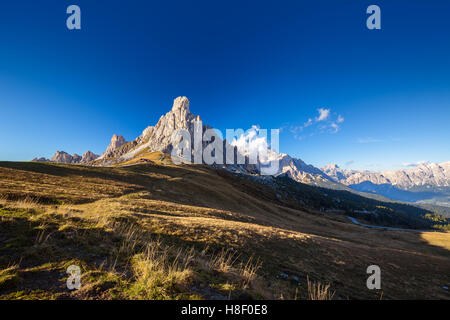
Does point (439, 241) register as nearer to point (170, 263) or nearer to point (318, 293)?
point (318, 293)

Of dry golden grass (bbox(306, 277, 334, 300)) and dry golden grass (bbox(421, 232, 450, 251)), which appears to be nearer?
dry golden grass (bbox(306, 277, 334, 300))

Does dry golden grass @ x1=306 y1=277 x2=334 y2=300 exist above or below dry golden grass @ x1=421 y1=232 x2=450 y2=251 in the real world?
above

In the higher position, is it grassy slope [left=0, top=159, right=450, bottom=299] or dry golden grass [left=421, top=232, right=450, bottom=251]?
grassy slope [left=0, top=159, right=450, bottom=299]

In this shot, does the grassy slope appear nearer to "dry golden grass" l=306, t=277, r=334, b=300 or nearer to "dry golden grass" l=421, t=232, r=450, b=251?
"dry golden grass" l=306, t=277, r=334, b=300

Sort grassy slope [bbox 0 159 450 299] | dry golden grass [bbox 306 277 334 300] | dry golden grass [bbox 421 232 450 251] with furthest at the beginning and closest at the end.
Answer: dry golden grass [bbox 421 232 450 251]
dry golden grass [bbox 306 277 334 300]
grassy slope [bbox 0 159 450 299]

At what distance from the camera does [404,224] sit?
153750 millimetres

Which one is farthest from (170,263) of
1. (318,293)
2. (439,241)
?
(439,241)

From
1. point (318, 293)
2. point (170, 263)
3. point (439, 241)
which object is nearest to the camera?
point (318, 293)

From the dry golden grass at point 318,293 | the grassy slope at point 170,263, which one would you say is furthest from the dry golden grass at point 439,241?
the dry golden grass at point 318,293

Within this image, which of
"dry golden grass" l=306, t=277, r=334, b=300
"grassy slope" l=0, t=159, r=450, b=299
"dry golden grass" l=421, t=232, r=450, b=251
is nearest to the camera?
"grassy slope" l=0, t=159, r=450, b=299

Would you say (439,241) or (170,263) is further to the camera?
(439,241)

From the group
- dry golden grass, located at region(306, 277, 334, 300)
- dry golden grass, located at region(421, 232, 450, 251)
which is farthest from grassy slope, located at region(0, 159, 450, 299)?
dry golden grass, located at region(421, 232, 450, 251)

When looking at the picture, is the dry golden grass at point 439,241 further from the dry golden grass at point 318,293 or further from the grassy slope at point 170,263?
the dry golden grass at point 318,293
